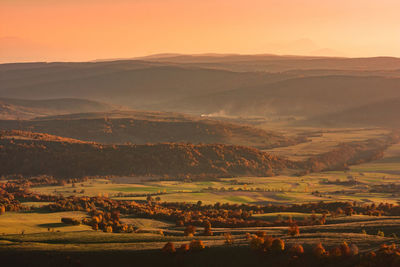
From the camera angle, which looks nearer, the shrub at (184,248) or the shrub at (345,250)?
the shrub at (345,250)

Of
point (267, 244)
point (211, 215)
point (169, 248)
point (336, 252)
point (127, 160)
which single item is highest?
point (127, 160)

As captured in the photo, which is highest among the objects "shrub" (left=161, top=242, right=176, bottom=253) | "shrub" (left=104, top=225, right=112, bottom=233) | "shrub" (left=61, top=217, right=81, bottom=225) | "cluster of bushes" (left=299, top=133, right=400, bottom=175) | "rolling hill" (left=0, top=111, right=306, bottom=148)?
"rolling hill" (left=0, top=111, right=306, bottom=148)

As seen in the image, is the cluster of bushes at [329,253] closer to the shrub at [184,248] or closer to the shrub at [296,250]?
the shrub at [296,250]

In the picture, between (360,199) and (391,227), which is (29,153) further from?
(391,227)

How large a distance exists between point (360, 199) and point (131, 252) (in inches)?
1559

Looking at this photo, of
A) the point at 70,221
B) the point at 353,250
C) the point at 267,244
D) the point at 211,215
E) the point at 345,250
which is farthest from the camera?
the point at 211,215

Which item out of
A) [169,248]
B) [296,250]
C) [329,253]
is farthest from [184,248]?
[329,253]

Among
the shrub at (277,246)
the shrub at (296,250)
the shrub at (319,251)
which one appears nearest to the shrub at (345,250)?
the shrub at (319,251)

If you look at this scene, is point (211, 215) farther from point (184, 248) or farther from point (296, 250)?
point (296, 250)

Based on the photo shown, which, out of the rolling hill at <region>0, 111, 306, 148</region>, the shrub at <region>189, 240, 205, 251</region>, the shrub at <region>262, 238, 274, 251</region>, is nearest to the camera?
the shrub at <region>262, 238, 274, 251</region>

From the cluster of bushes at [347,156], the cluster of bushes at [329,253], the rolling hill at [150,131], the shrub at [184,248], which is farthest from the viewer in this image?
the rolling hill at [150,131]

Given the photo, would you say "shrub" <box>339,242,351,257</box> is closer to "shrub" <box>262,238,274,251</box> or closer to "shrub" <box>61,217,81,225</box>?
"shrub" <box>262,238,274,251</box>

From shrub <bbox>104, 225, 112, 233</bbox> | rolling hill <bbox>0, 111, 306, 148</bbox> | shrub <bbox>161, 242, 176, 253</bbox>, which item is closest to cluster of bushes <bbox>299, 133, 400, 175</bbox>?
rolling hill <bbox>0, 111, 306, 148</bbox>

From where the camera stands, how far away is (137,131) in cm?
14625
